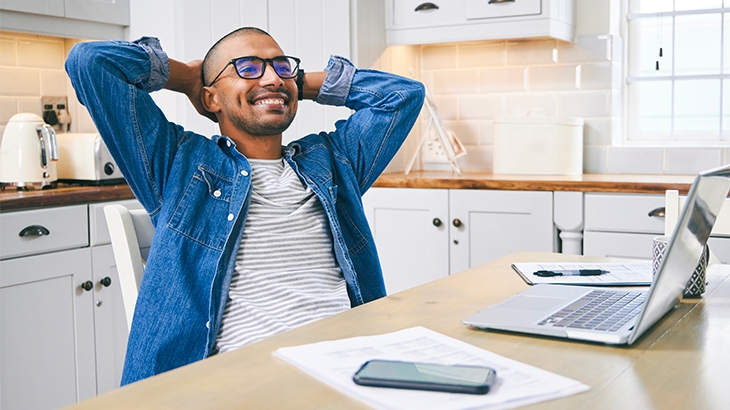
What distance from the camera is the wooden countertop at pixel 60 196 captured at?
2633mm

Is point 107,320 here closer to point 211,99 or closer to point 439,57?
point 211,99

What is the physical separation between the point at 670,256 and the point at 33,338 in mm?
2319

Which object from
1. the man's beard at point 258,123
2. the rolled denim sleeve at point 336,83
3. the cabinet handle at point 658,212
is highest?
the rolled denim sleeve at point 336,83

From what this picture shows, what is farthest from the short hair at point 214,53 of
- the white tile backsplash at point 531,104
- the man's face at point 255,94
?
the white tile backsplash at point 531,104

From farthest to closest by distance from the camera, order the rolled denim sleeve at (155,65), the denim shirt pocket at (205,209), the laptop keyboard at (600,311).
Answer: the rolled denim sleeve at (155,65), the denim shirt pocket at (205,209), the laptop keyboard at (600,311)

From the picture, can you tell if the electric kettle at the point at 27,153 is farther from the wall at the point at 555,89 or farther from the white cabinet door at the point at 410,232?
the wall at the point at 555,89

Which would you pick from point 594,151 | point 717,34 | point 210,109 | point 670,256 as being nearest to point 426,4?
point 594,151

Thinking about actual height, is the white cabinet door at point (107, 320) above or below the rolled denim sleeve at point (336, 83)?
below

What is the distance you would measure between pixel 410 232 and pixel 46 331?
1.47 metres

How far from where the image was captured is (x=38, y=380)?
274cm

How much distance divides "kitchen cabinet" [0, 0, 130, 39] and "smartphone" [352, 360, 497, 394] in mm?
2733

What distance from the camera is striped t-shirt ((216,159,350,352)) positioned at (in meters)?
1.62

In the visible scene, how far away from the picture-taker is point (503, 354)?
3.44 feet

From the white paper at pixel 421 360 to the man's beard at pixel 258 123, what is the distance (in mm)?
821
